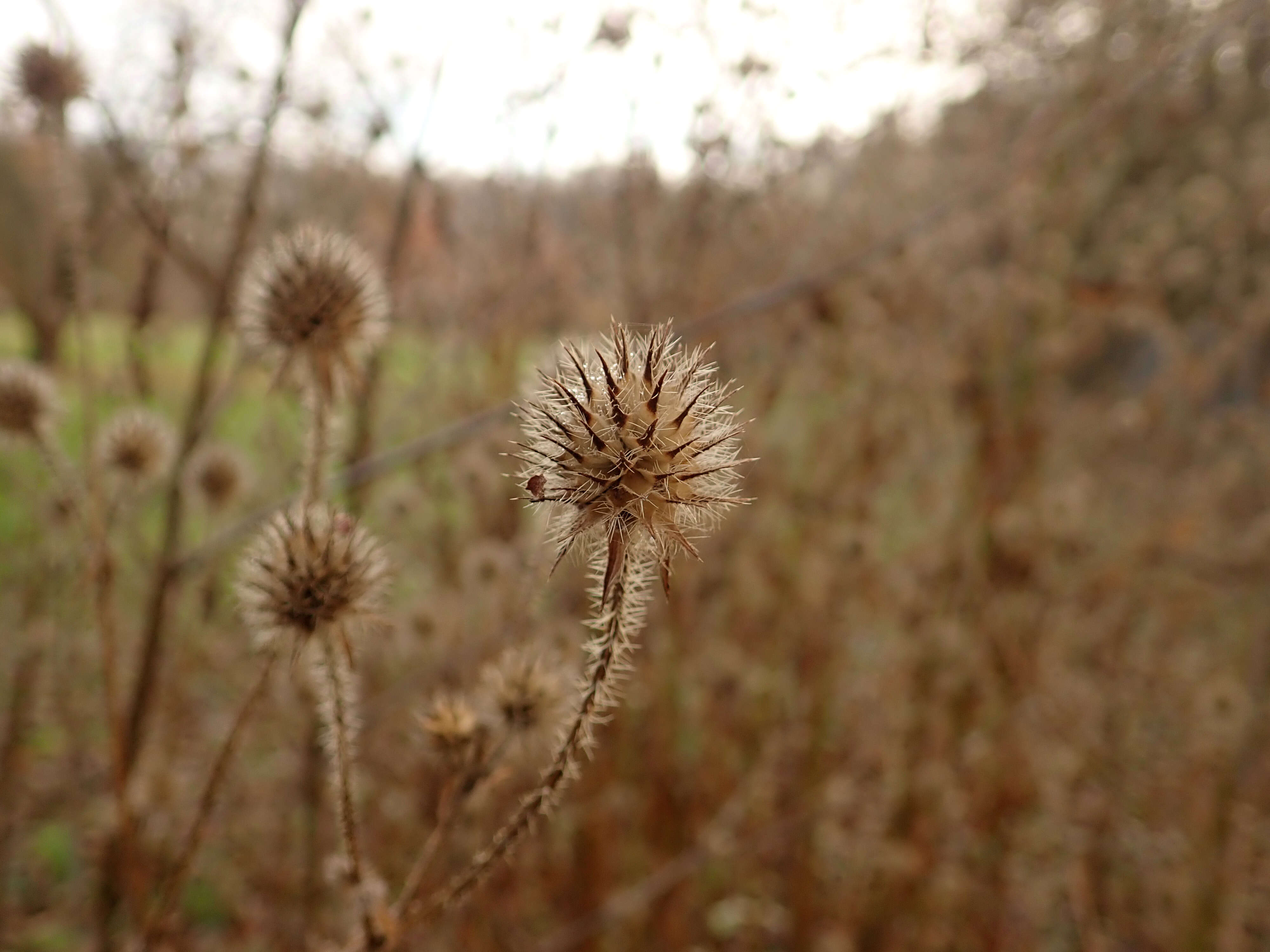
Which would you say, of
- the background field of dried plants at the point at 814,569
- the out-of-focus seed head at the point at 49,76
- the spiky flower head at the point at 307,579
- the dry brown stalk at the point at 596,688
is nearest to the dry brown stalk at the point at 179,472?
the out-of-focus seed head at the point at 49,76

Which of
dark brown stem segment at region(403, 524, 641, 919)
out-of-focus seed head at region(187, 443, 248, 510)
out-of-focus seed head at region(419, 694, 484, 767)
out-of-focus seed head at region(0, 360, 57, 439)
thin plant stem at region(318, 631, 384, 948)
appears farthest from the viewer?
out-of-focus seed head at region(187, 443, 248, 510)

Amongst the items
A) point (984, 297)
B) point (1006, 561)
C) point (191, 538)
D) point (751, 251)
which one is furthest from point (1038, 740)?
point (191, 538)

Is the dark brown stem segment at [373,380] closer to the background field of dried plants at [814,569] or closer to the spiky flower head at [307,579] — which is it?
the background field of dried plants at [814,569]

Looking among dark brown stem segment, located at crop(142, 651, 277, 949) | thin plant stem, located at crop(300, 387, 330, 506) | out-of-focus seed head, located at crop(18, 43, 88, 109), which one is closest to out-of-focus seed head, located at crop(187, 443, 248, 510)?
out-of-focus seed head, located at crop(18, 43, 88, 109)

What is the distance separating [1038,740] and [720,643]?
71.6 inches

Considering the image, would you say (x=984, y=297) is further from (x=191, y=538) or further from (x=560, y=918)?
(x=191, y=538)

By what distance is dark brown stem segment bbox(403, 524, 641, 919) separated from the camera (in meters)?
1.03

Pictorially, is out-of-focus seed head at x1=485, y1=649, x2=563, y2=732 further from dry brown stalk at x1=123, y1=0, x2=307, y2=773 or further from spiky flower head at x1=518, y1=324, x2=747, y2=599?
dry brown stalk at x1=123, y1=0, x2=307, y2=773

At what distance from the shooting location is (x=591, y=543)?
3.57 ft

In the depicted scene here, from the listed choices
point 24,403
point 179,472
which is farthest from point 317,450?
point 24,403

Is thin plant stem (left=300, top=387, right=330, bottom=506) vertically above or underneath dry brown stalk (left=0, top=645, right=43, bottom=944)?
above

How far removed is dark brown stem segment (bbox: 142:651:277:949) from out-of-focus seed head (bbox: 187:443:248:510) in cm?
148

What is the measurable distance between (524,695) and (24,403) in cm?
166

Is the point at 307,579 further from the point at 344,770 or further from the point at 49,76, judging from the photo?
the point at 49,76
